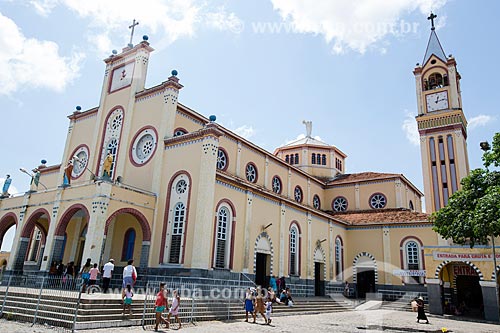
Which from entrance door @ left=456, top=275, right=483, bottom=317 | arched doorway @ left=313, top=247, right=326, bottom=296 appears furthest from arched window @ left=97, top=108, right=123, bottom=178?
entrance door @ left=456, top=275, right=483, bottom=317

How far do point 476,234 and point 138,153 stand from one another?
18253mm

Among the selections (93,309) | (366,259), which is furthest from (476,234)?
(93,309)

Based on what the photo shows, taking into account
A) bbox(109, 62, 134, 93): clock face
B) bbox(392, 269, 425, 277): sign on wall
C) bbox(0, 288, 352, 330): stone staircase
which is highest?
bbox(109, 62, 134, 93): clock face

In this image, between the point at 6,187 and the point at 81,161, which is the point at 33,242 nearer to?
the point at 6,187

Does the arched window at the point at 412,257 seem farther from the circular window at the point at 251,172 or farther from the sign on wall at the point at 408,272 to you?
the circular window at the point at 251,172

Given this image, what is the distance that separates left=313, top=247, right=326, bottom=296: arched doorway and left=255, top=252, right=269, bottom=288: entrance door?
19.7ft

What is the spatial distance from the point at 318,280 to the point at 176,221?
1344cm

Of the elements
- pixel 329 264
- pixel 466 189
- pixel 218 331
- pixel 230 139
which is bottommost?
pixel 218 331

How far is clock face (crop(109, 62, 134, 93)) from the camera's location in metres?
24.5

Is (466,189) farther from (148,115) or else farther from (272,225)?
(148,115)

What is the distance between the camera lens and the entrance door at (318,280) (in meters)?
27.9

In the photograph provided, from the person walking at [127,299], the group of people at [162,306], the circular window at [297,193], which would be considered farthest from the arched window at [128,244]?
the circular window at [297,193]

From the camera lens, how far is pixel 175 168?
66.6ft

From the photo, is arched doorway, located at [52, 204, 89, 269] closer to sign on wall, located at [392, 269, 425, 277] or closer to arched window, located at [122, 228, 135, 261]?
arched window, located at [122, 228, 135, 261]
